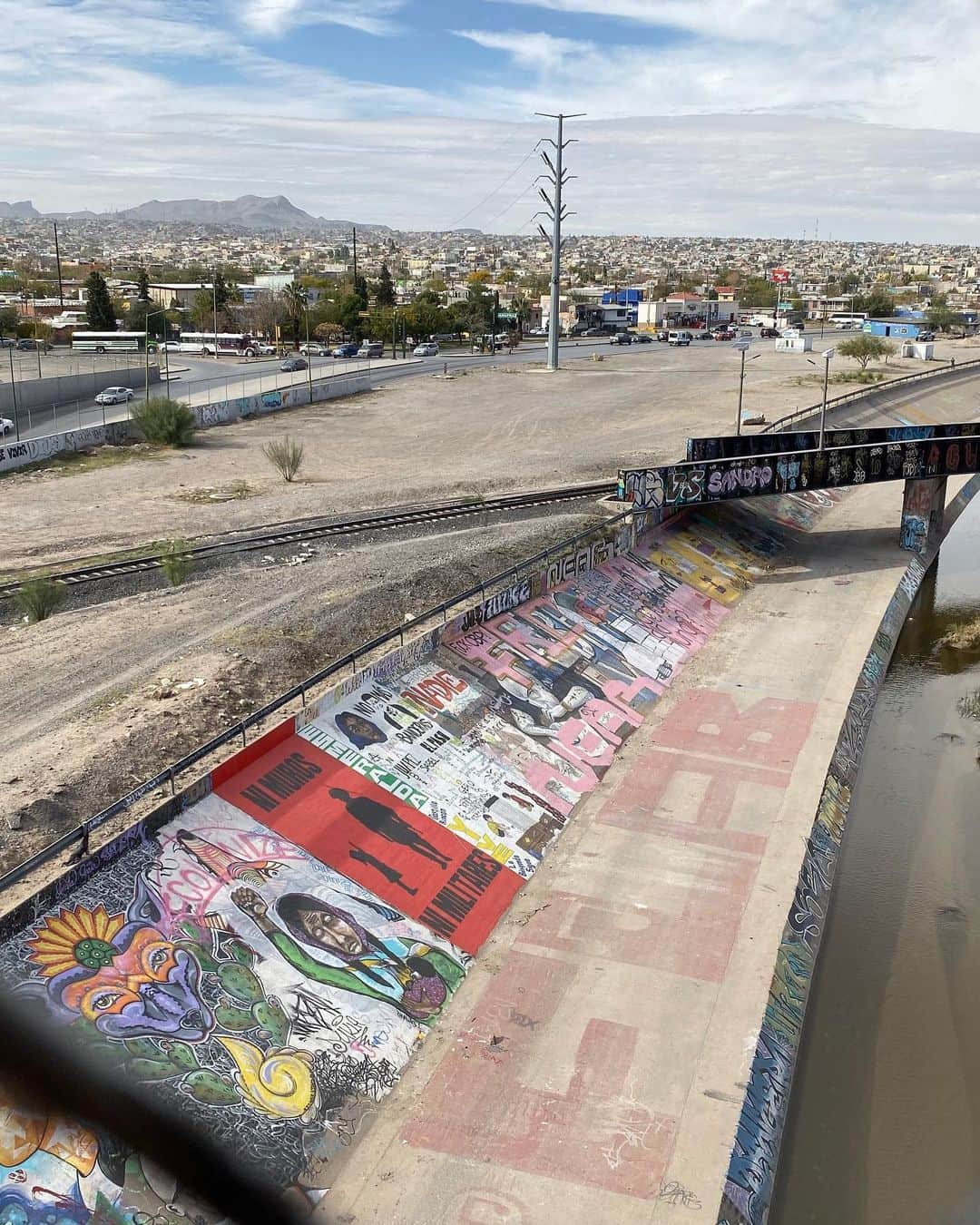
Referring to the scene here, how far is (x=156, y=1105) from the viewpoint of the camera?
2.28 meters

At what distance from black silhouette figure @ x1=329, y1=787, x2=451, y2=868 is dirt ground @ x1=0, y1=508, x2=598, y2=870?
11.0ft

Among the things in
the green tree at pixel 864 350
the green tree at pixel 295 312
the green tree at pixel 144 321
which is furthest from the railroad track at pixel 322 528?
the green tree at pixel 144 321

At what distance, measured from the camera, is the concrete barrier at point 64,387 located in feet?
214

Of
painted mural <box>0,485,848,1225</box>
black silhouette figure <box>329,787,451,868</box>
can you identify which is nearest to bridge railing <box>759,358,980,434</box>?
painted mural <box>0,485,848,1225</box>

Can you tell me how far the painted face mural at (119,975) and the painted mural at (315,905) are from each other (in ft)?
0.10

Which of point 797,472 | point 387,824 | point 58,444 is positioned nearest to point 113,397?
point 58,444


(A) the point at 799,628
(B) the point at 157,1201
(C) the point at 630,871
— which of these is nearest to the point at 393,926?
(C) the point at 630,871

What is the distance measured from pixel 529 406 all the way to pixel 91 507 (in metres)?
37.3

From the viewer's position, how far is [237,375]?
280 ft

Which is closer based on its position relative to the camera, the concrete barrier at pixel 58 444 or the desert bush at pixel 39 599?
the desert bush at pixel 39 599

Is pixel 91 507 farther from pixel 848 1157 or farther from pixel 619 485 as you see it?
pixel 848 1157

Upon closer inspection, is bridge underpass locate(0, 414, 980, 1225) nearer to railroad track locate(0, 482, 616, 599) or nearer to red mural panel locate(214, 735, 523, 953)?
red mural panel locate(214, 735, 523, 953)

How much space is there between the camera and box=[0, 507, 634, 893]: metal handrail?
17.4m

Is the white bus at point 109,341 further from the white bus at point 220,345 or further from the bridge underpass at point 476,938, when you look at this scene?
the bridge underpass at point 476,938
